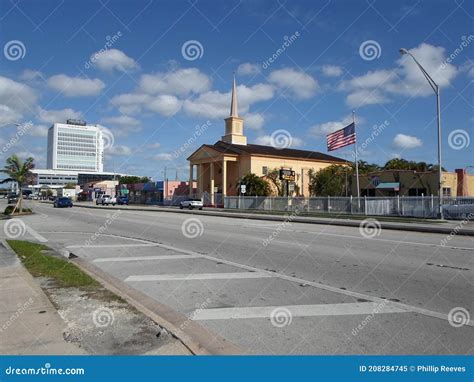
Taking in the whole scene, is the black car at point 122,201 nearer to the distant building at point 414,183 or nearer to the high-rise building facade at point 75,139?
the high-rise building facade at point 75,139

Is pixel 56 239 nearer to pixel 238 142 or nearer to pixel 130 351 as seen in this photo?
pixel 130 351

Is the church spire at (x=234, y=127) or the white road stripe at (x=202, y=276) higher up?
the church spire at (x=234, y=127)

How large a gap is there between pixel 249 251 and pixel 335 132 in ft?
88.8

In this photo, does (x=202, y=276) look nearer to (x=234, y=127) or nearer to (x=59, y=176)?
(x=234, y=127)

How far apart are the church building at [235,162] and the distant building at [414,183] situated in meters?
20.1

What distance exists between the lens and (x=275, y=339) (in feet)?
17.2

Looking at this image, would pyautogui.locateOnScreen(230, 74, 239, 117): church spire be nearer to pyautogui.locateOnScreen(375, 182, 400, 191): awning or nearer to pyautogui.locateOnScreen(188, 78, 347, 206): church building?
pyautogui.locateOnScreen(188, 78, 347, 206): church building

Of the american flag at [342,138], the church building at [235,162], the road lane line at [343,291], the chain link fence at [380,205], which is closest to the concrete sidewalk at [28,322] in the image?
the road lane line at [343,291]

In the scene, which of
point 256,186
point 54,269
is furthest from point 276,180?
point 54,269

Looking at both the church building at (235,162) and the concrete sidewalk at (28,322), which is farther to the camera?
the church building at (235,162)

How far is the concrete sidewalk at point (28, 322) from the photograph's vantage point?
4.71 meters

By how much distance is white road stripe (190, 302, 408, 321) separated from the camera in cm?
623

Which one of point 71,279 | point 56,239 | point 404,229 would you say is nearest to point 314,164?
point 404,229

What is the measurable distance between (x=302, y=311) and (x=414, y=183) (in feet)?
133
